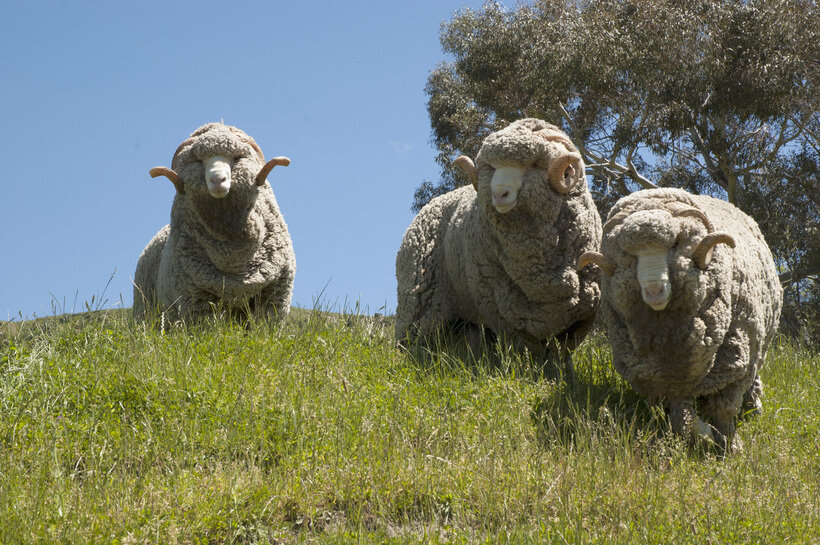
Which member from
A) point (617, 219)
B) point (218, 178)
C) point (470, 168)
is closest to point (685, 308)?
point (617, 219)

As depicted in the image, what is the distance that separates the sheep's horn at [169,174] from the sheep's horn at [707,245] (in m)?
4.81

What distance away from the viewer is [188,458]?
5945 millimetres

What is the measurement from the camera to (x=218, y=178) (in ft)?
27.0

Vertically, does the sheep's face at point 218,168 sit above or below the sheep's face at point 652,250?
above

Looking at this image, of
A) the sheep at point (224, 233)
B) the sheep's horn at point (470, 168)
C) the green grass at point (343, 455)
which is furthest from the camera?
the sheep at point (224, 233)

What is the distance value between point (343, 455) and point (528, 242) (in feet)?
8.15

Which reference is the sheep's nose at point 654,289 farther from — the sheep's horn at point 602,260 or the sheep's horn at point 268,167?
the sheep's horn at point 268,167

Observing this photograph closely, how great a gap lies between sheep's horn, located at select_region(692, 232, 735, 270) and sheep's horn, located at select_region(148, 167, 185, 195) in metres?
4.81

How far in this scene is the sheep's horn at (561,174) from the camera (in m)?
7.39

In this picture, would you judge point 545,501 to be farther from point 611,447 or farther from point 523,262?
point 523,262

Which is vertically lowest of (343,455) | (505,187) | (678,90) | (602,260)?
(343,455)

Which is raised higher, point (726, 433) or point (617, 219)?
point (617, 219)

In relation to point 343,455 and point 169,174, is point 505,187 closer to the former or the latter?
point 343,455

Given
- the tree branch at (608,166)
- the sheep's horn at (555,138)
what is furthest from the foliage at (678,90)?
the sheep's horn at (555,138)
